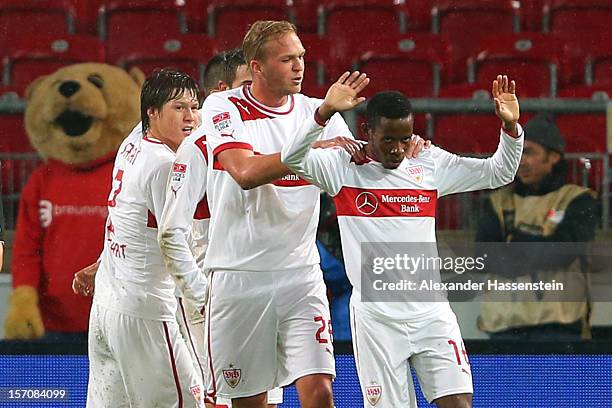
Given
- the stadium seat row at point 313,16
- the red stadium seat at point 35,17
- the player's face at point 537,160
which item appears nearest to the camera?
the player's face at point 537,160

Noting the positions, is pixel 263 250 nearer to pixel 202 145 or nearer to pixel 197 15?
pixel 202 145

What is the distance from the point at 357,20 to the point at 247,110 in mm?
2403

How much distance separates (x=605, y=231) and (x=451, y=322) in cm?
185

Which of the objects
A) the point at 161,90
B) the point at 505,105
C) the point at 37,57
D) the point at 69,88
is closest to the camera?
the point at 505,105

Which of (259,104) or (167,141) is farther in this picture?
(167,141)

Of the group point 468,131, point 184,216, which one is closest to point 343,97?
point 184,216

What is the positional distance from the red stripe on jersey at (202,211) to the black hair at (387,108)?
100 cm

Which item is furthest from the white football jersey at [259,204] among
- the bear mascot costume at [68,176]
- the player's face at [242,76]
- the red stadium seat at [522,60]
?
the red stadium seat at [522,60]

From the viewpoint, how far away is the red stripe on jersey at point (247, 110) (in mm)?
4992

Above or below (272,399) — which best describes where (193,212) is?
above

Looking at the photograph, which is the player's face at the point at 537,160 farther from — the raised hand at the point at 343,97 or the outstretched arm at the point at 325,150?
Answer: the raised hand at the point at 343,97

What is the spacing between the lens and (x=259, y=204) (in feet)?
16.3

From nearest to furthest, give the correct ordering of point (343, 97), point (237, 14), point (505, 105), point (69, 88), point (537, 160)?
point (343, 97) → point (505, 105) → point (537, 160) → point (69, 88) → point (237, 14)

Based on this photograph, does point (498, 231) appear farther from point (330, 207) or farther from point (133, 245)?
point (133, 245)
